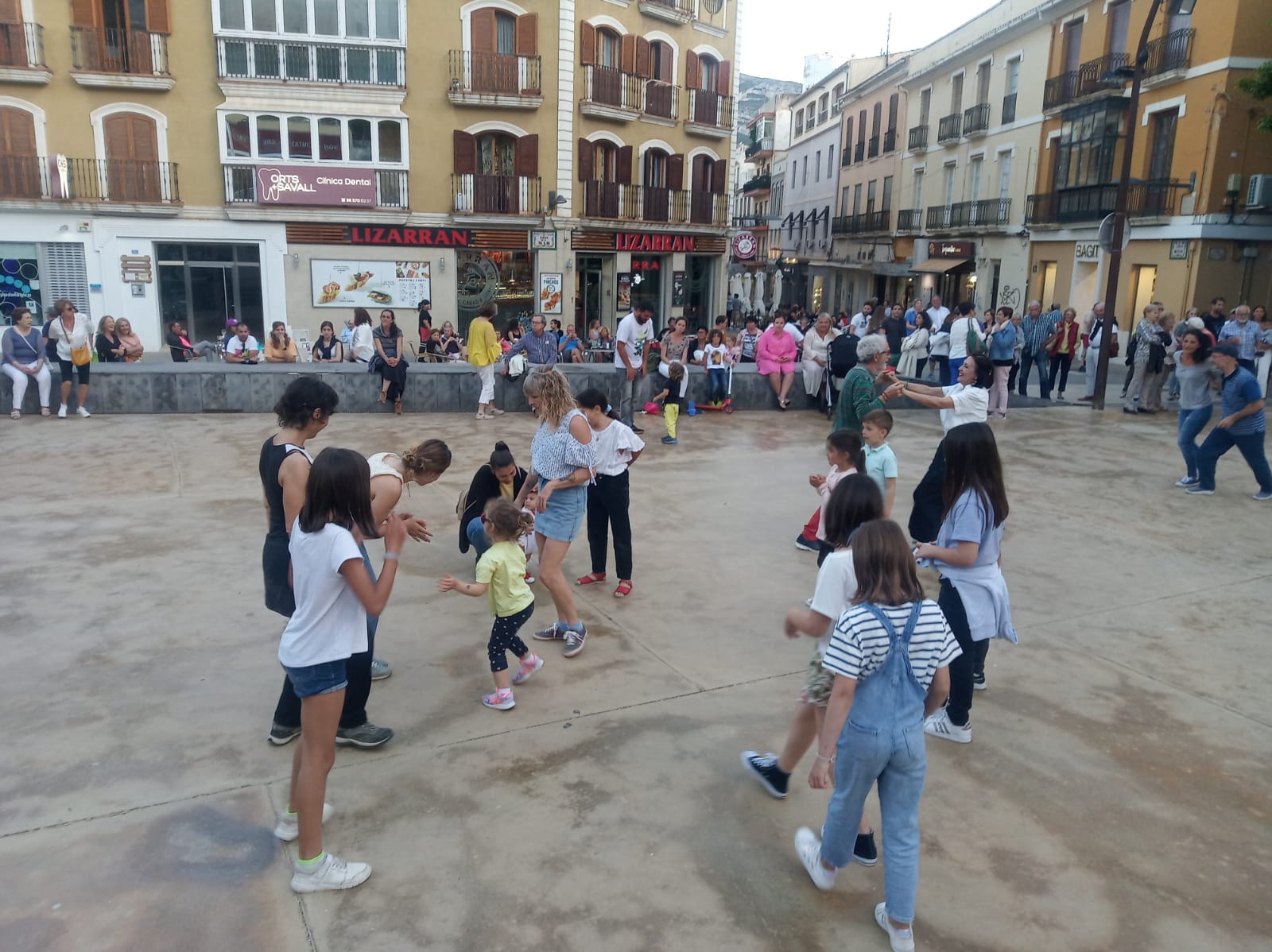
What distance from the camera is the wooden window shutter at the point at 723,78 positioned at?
30062 mm

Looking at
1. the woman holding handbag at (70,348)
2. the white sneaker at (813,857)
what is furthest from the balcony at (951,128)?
the white sneaker at (813,857)

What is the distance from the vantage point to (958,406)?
649 cm

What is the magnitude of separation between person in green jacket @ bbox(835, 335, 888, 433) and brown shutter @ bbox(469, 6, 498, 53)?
2060 cm

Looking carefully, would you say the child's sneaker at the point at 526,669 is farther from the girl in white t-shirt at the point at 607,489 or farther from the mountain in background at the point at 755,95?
the mountain in background at the point at 755,95

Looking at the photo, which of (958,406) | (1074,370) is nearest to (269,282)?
(1074,370)

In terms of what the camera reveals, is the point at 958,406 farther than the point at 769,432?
No

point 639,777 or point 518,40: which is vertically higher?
point 518,40

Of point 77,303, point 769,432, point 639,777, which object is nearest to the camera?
point 639,777

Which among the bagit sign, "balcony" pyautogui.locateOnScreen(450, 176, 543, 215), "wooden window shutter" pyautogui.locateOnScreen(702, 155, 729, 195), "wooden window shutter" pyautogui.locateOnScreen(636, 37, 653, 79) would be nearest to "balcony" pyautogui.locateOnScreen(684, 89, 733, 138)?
"wooden window shutter" pyautogui.locateOnScreen(702, 155, 729, 195)

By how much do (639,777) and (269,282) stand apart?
75.6 feet

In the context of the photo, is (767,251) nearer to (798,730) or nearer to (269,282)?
(269,282)

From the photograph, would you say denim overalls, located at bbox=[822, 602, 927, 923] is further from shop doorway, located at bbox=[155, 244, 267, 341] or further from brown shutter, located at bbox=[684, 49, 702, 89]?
brown shutter, located at bbox=[684, 49, 702, 89]

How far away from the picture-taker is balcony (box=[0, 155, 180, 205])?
22.2 metres

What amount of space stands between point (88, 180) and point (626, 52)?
14.3 metres
